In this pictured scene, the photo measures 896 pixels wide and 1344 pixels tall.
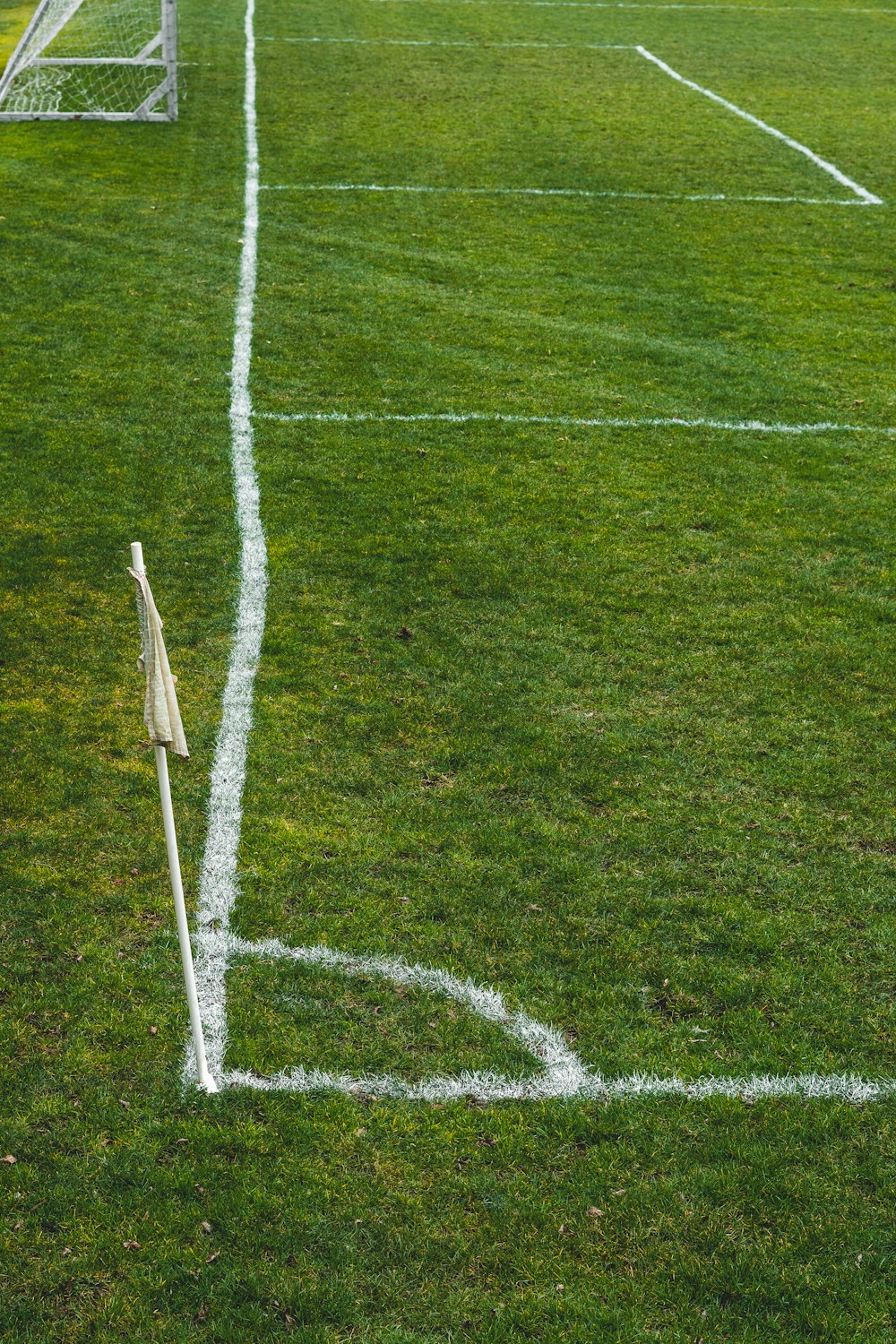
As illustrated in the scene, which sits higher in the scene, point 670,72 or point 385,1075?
point 670,72

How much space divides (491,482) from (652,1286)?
545cm

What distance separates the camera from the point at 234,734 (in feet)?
19.3

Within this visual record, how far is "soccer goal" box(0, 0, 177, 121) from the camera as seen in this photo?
16.5m

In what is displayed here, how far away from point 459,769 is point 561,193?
10253mm

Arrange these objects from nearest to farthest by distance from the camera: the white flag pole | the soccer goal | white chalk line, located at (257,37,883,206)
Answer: the white flag pole → white chalk line, located at (257,37,883,206) → the soccer goal

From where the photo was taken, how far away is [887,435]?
9195 millimetres

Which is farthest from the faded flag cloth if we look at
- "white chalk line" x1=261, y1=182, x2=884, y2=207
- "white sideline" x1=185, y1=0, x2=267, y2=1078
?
"white chalk line" x1=261, y1=182, x2=884, y2=207

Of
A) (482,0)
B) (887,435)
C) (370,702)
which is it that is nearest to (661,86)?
(482,0)

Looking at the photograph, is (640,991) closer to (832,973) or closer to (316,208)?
(832,973)

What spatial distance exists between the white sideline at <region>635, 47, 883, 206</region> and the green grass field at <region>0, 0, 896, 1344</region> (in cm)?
220

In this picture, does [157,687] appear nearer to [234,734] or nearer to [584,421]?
[234,734]

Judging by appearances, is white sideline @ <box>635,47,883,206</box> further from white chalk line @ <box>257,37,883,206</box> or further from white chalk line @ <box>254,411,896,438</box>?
white chalk line @ <box>254,411,896,438</box>

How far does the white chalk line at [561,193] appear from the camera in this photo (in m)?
14.1

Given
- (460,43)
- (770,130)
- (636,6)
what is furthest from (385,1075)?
(636,6)
